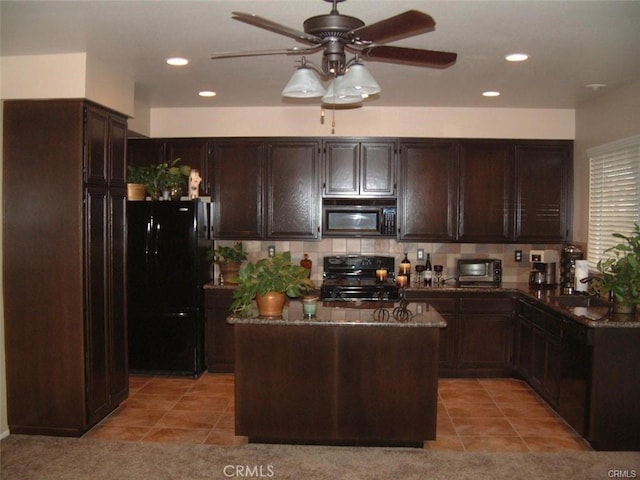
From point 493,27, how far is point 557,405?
2886mm

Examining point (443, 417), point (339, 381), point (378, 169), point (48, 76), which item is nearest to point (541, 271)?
point (378, 169)

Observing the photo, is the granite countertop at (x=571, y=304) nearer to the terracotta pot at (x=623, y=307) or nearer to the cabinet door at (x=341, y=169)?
the terracotta pot at (x=623, y=307)

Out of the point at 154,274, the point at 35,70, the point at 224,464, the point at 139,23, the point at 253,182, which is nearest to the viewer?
the point at 139,23

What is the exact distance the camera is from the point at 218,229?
5918 mm

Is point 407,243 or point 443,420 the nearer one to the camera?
point 443,420

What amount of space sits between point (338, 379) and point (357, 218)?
94.5 inches

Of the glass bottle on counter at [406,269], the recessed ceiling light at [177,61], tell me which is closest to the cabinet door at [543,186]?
the glass bottle on counter at [406,269]

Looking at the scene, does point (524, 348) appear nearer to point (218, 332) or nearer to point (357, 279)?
point (357, 279)

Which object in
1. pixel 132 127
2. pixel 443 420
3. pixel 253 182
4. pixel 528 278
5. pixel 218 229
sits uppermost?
pixel 132 127

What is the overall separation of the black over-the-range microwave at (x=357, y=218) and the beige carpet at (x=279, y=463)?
249 centimetres

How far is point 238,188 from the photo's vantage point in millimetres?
5879

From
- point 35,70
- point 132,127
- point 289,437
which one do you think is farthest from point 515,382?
point 35,70

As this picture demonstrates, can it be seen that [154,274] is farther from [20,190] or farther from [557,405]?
[557,405]

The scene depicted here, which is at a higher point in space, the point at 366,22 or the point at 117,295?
the point at 366,22
